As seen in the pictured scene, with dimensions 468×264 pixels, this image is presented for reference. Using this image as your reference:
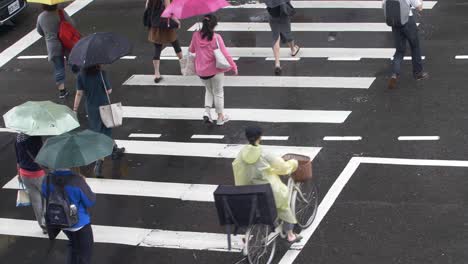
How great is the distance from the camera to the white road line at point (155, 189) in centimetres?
1065

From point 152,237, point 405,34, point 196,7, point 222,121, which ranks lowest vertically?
point 152,237

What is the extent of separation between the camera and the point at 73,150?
8234 mm

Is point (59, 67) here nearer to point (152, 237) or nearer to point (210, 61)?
point (210, 61)

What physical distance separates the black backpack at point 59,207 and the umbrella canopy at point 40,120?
78 cm

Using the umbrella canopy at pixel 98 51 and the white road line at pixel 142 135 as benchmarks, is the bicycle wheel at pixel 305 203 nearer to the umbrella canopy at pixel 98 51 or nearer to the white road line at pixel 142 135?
the umbrella canopy at pixel 98 51

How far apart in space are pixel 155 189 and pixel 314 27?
6748 mm

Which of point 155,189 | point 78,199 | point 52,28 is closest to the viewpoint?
point 78,199

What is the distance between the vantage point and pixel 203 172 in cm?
1125

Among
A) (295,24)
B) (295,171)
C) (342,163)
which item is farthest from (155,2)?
(295,171)

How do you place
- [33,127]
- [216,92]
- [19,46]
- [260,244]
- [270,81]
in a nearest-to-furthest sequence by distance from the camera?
[260,244], [33,127], [216,92], [270,81], [19,46]

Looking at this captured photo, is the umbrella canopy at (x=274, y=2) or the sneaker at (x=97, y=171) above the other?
the umbrella canopy at (x=274, y=2)

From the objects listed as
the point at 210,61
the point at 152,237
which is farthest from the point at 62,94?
the point at 152,237

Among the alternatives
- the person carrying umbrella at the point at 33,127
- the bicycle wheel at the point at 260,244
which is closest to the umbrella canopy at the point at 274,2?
the person carrying umbrella at the point at 33,127

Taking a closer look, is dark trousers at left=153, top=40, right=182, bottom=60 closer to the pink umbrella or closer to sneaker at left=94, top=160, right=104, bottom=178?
the pink umbrella
